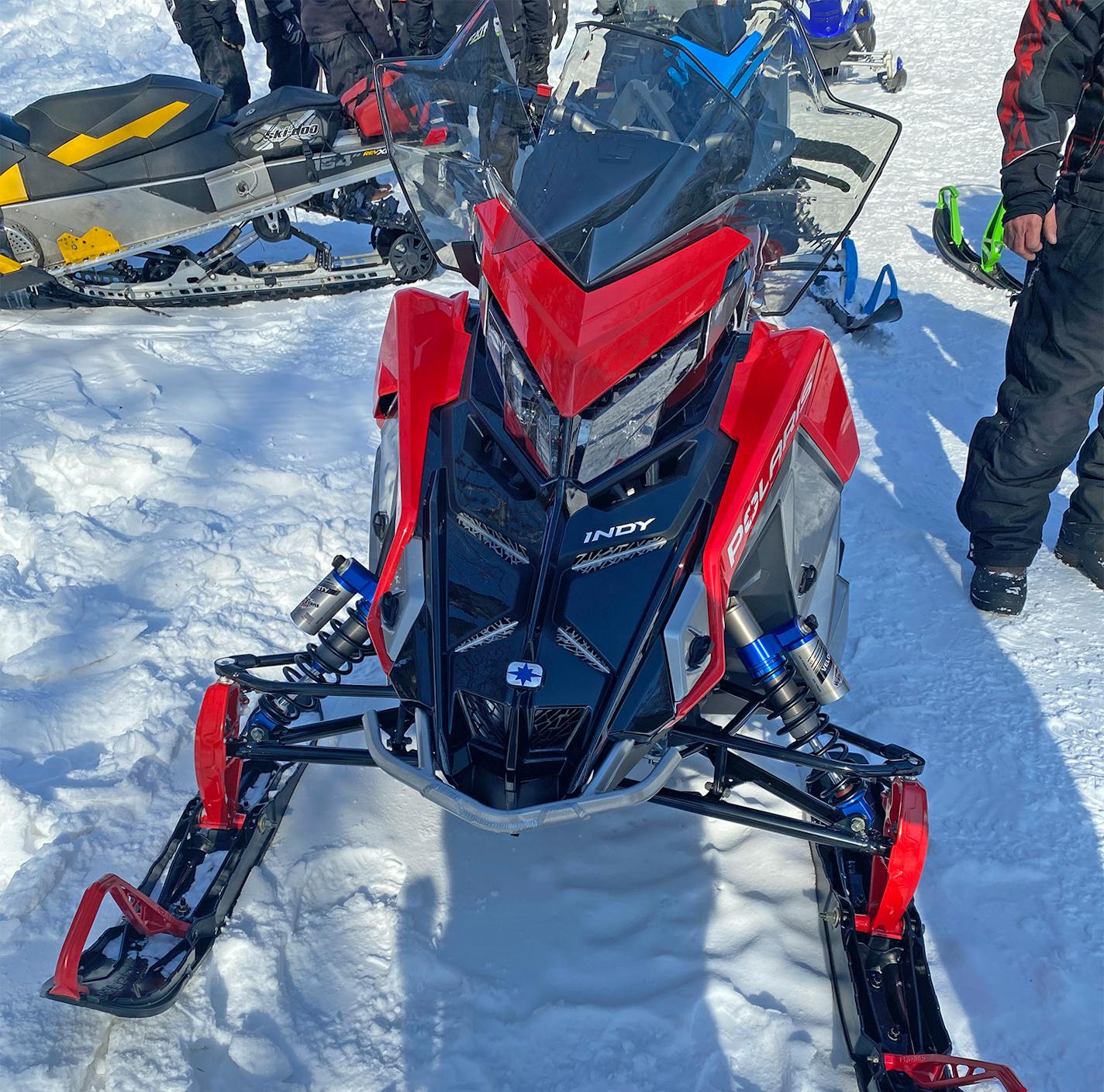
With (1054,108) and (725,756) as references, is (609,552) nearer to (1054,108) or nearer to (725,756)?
(725,756)

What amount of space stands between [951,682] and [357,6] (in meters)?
5.37

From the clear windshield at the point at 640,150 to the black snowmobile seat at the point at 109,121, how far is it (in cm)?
271

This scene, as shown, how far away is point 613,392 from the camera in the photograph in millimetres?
1982

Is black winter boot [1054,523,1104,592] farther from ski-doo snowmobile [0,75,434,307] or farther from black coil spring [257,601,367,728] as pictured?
ski-doo snowmobile [0,75,434,307]

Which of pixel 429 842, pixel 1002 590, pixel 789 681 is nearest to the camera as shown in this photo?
pixel 789 681

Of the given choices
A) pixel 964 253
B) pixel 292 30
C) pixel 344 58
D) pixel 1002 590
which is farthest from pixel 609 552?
pixel 292 30

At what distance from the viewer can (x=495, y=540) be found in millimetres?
1978

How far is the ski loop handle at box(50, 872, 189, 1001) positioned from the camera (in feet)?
6.27

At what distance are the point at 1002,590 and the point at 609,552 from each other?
6.18ft

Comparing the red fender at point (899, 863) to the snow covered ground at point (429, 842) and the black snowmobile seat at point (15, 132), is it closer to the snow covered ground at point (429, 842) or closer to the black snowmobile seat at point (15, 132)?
the snow covered ground at point (429, 842)

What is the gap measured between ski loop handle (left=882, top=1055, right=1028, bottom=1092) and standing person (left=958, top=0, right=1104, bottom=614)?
1740mm

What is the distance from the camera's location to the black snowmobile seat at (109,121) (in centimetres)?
471

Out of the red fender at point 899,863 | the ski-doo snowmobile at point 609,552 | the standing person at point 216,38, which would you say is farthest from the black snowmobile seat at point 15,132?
the red fender at point 899,863

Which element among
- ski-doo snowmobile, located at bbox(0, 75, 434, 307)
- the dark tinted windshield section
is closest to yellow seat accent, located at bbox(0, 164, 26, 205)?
ski-doo snowmobile, located at bbox(0, 75, 434, 307)
